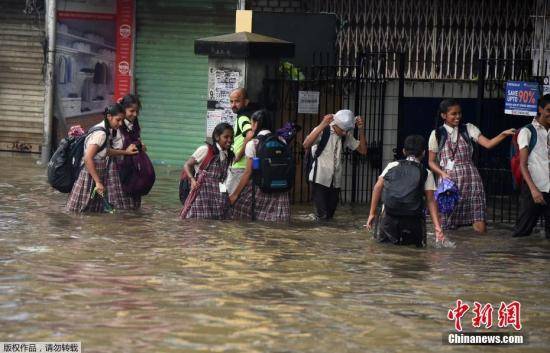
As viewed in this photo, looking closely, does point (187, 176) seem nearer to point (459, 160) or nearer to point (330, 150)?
point (330, 150)

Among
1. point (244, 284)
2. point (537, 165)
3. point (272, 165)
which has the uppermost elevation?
point (537, 165)

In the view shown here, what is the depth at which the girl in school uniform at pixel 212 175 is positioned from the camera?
46.5 feet

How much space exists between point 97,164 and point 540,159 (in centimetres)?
501

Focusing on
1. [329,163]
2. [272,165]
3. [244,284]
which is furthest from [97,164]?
[244,284]

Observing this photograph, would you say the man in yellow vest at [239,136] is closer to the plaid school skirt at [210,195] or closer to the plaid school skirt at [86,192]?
the plaid school skirt at [210,195]

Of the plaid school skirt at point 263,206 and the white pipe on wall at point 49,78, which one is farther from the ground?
the white pipe on wall at point 49,78

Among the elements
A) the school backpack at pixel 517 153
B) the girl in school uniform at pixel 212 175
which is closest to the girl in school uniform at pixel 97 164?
the girl in school uniform at pixel 212 175

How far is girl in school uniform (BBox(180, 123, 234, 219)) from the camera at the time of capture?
14188 mm

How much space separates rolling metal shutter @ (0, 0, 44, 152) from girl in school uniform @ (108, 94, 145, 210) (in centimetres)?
914

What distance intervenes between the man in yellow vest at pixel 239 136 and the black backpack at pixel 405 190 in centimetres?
254

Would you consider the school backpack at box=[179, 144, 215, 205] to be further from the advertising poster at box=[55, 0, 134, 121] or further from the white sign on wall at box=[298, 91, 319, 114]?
the advertising poster at box=[55, 0, 134, 121]

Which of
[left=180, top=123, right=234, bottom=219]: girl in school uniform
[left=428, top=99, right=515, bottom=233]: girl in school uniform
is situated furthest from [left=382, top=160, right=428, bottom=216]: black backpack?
[left=180, top=123, right=234, bottom=219]: girl in school uniform

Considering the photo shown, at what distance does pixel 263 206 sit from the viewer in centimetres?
1453

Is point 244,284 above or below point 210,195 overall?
below
